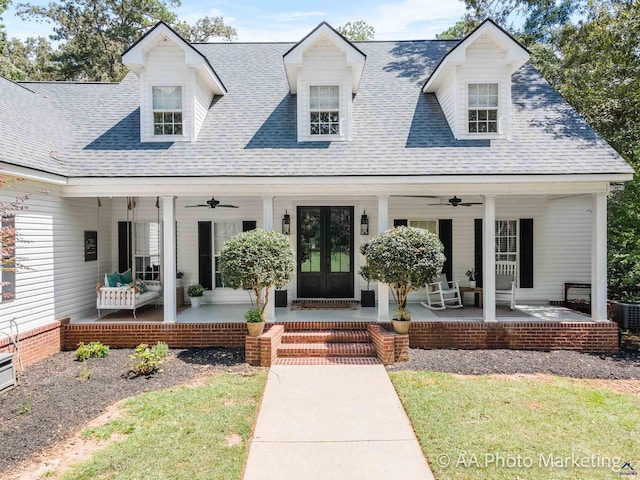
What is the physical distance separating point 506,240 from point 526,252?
0.61 meters

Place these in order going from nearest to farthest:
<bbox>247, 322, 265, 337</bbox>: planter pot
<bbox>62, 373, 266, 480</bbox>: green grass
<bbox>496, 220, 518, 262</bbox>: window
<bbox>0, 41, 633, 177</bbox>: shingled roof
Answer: <bbox>62, 373, 266, 480</bbox>: green grass < <bbox>247, 322, 265, 337</bbox>: planter pot < <bbox>0, 41, 633, 177</bbox>: shingled roof < <bbox>496, 220, 518, 262</bbox>: window

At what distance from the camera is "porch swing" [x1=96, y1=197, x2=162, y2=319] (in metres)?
8.91

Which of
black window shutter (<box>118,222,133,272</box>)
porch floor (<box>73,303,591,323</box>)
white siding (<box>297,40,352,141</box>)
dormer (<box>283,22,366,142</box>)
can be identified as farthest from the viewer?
black window shutter (<box>118,222,133,272</box>)

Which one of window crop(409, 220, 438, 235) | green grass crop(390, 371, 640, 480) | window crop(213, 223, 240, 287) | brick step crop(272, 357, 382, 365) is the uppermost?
window crop(409, 220, 438, 235)

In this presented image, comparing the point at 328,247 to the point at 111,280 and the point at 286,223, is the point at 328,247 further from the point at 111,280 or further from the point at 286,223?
the point at 111,280

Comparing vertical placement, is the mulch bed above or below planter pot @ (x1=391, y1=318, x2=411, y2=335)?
below

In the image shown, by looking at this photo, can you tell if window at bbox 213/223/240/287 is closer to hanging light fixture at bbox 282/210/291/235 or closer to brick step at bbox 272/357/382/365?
hanging light fixture at bbox 282/210/291/235

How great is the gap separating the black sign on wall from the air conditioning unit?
3.60 m

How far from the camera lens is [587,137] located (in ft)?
30.3

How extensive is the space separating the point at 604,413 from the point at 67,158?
35.6 ft

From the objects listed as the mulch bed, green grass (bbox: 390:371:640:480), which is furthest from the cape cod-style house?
green grass (bbox: 390:371:640:480)

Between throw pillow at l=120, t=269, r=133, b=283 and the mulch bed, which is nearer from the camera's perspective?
the mulch bed

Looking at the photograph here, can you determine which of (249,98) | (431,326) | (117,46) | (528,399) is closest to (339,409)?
(528,399)

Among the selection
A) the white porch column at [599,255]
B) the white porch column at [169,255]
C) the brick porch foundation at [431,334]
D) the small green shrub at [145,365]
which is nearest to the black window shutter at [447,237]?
the brick porch foundation at [431,334]
